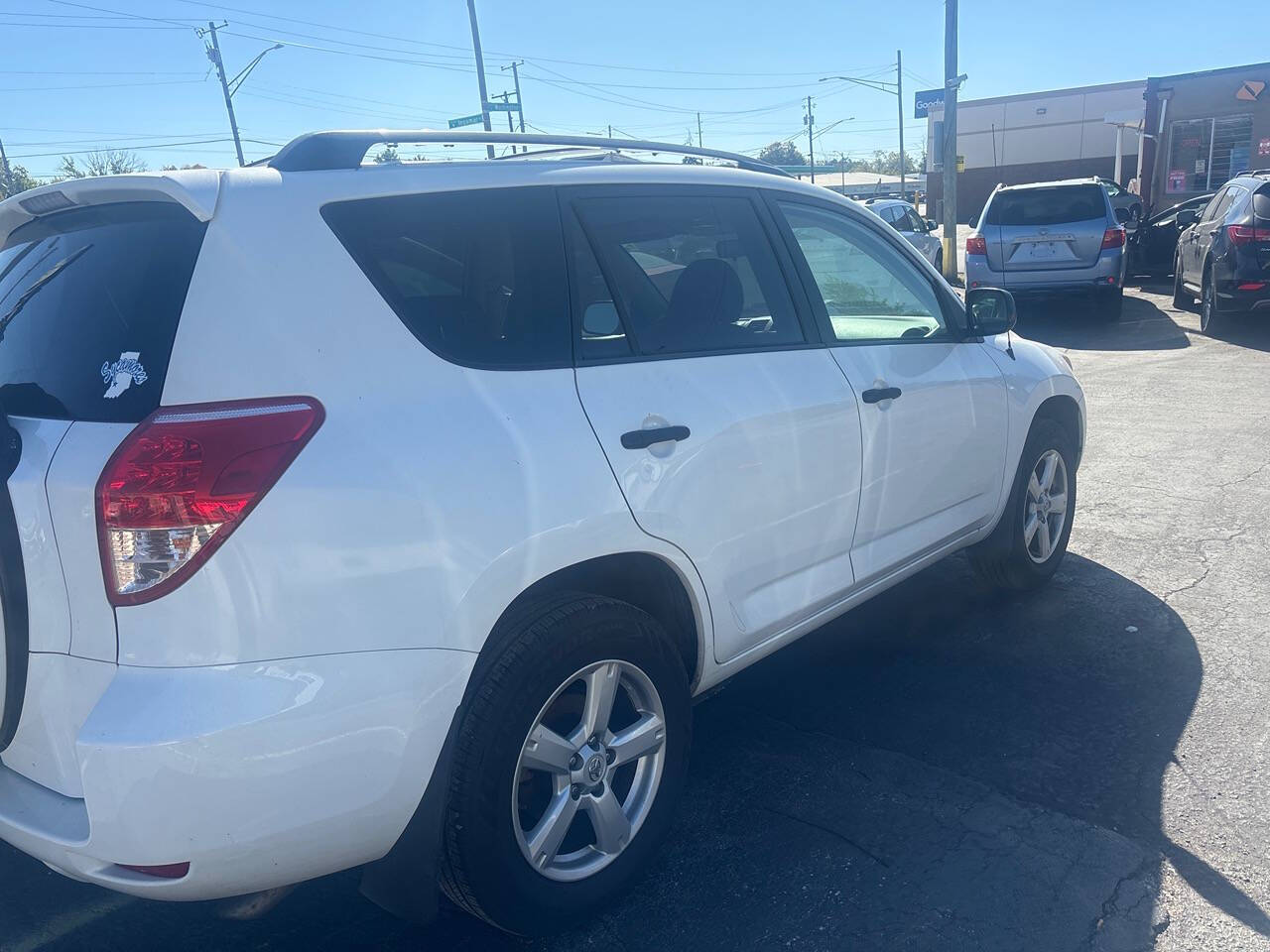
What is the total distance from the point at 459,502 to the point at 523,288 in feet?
2.31

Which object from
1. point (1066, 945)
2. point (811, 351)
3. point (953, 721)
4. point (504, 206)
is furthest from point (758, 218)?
point (1066, 945)

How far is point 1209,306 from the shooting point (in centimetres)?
1136

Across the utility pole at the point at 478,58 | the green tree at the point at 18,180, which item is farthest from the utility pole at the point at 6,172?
the utility pole at the point at 478,58

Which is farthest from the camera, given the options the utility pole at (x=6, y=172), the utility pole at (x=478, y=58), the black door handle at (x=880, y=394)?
the utility pole at (x=6, y=172)

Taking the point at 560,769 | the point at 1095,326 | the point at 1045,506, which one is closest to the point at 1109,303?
the point at 1095,326

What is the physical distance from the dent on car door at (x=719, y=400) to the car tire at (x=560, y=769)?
0.96 feet

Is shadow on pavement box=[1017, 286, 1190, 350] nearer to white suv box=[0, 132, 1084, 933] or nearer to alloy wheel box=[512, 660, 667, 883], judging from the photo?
white suv box=[0, 132, 1084, 933]

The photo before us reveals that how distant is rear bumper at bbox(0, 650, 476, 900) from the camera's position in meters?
1.91

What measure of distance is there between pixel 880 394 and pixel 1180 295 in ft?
39.2

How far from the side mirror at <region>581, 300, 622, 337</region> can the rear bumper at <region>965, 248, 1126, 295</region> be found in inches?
412

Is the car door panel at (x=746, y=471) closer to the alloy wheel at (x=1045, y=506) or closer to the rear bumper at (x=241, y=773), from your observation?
the rear bumper at (x=241, y=773)

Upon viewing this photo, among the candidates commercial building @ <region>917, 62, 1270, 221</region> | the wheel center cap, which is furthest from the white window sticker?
commercial building @ <region>917, 62, 1270, 221</region>

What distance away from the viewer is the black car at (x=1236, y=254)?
34.4ft

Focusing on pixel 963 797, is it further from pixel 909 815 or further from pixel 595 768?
pixel 595 768
